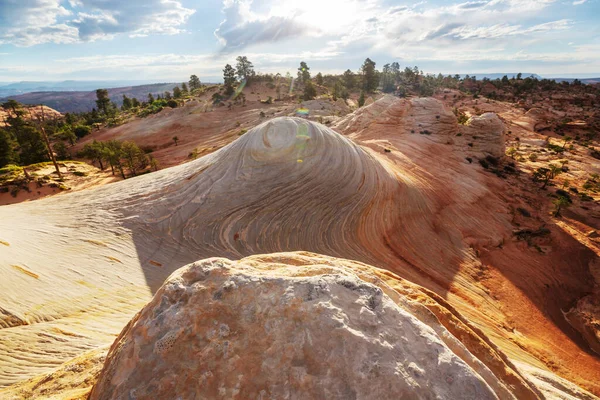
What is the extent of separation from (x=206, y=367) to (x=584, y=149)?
53021 mm

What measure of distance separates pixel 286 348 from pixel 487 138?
3268 cm

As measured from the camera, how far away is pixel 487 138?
1088 inches

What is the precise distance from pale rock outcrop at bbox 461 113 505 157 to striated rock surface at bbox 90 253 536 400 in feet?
97.7

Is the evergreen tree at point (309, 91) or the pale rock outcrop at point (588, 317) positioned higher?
the evergreen tree at point (309, 91)

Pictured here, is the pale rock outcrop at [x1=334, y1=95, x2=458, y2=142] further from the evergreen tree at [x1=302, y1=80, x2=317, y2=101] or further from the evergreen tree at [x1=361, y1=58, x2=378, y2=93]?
the evergreen tree at [x1=361, y1=58, x2=378, y2=93]

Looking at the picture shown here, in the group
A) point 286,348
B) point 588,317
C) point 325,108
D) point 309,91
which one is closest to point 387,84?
point 309,91

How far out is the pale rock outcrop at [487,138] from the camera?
27.3m

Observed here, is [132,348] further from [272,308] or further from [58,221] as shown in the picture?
[58,221]

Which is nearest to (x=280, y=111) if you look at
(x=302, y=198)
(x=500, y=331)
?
(x=302, y=198)

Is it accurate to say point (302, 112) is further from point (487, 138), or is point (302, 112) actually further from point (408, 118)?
point (487, 138)

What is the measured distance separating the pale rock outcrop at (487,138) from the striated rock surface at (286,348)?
2977 cm

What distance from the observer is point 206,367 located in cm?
260

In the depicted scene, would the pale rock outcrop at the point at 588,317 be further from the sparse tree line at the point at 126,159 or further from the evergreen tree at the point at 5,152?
the evergreen tree at the point at 5,152

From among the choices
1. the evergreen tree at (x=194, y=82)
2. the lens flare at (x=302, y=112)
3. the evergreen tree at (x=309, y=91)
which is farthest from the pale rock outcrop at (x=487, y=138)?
the evergreen tree at (x=194, y=82)
